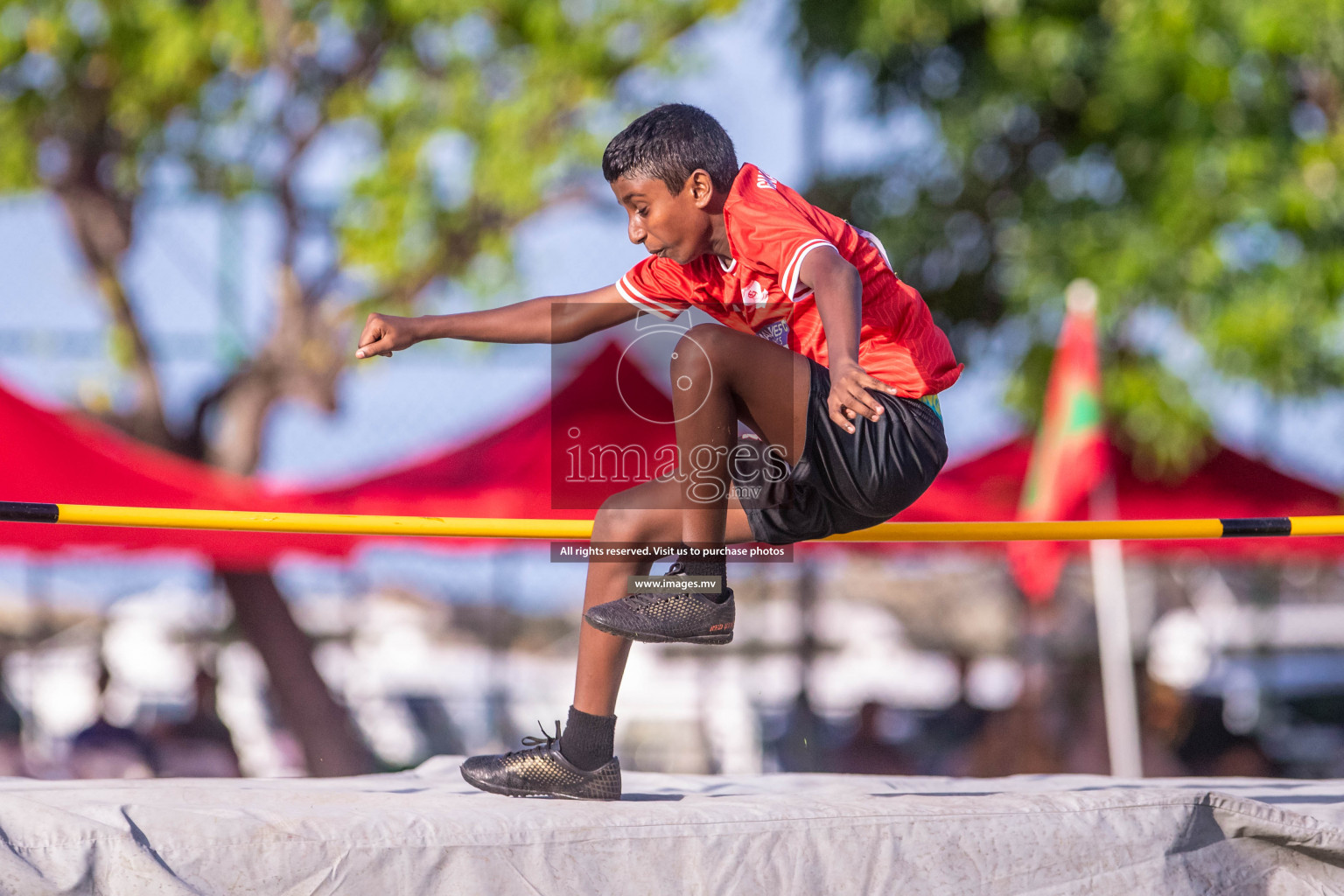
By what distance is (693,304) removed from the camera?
9.44 feet

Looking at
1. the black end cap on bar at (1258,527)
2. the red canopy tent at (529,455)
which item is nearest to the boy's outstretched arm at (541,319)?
the black end cap on bar at (1258,527)

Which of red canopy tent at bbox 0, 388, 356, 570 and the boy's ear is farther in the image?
red canopy tent at bbox 0, 388, 356, 570

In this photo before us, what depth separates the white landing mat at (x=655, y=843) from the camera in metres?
2.20

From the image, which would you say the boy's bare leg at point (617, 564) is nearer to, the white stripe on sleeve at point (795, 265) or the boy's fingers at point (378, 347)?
the white stripe on sleeve at point (795, 265)

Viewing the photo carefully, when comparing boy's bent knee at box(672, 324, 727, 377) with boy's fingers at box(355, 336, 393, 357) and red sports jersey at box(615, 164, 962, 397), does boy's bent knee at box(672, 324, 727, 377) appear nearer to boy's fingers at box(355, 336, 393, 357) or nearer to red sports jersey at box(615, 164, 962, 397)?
red sports jersey at box(615, 164, 962, 397)

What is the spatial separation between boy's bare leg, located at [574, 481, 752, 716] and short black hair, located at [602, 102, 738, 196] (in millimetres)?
647

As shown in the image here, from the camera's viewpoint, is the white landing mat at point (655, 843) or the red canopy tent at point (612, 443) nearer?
the white landing mat at point (655, 843)

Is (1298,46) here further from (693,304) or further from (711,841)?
(711,841)

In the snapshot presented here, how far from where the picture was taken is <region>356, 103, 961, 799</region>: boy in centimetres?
251

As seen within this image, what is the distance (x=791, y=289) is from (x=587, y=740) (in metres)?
1.10

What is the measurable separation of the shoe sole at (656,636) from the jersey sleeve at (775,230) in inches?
28.4

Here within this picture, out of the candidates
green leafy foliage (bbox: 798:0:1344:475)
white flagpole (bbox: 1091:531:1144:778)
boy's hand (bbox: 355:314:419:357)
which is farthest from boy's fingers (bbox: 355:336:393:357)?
green leafy foliage (bbox: 798:0:1344:475)

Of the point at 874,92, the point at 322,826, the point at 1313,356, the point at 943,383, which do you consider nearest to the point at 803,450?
the point at 943,383

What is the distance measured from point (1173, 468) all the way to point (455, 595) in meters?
4.25
